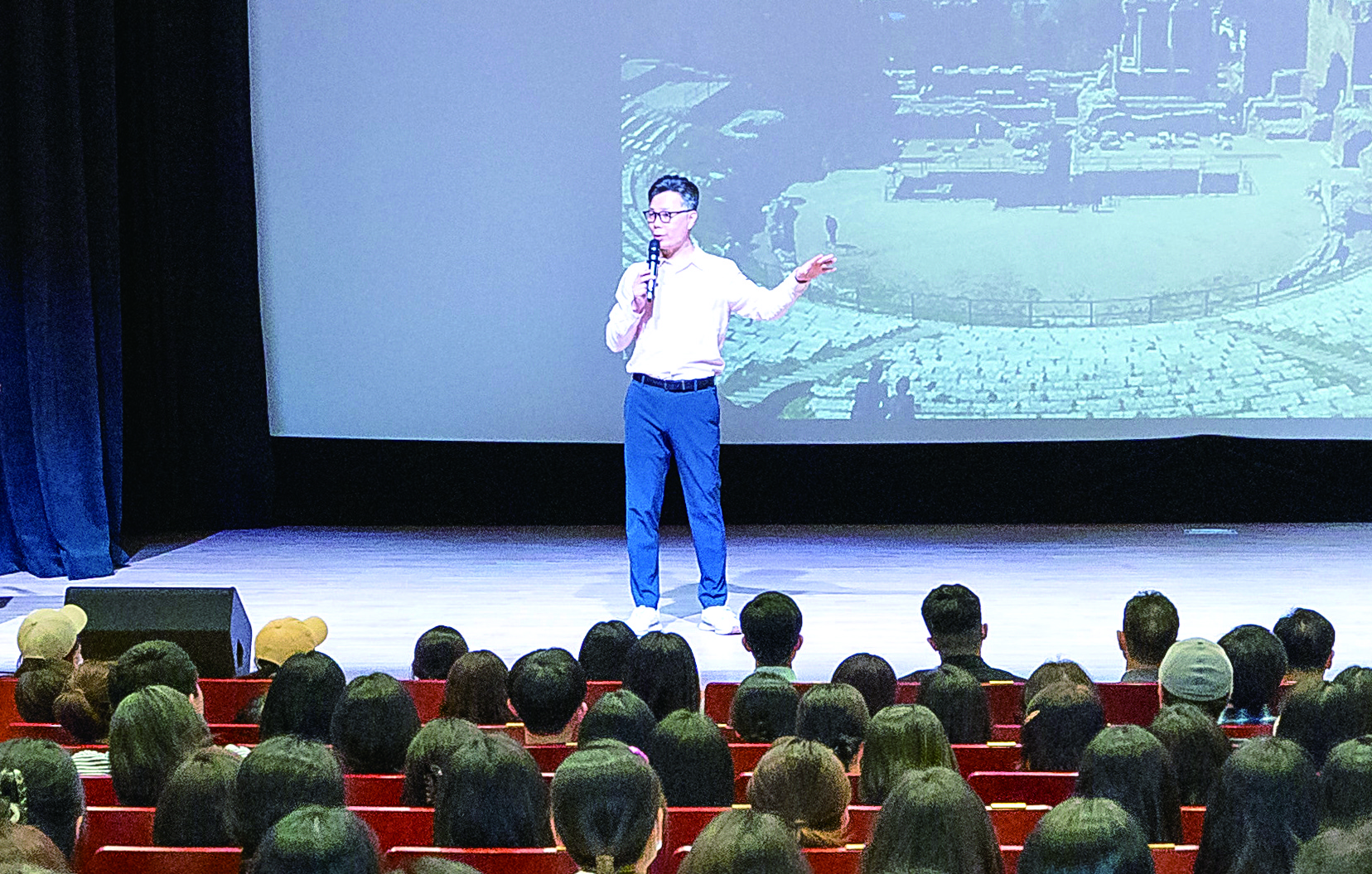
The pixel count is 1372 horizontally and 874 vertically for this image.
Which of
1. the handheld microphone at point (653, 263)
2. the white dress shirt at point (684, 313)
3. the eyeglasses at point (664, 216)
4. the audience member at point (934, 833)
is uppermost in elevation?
the eyeglasses at point (664, 216)

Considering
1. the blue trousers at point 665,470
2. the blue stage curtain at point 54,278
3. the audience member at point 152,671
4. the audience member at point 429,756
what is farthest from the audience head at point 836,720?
the blue stage curtain at point 54,278

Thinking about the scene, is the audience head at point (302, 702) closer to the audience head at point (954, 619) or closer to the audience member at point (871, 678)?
the audience member at point (871, 678)

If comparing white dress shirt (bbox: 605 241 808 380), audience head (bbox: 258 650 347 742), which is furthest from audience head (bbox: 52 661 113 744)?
white dress shirt (bbox: 605 241 808 380)

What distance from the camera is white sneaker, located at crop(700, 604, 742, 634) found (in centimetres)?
501

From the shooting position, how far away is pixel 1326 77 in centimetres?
705

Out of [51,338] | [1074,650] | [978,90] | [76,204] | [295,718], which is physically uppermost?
[978,90]

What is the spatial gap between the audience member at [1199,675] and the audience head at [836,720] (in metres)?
0.68

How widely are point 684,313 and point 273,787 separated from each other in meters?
3.20

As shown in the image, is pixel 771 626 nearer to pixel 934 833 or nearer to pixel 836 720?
pixel 836 720

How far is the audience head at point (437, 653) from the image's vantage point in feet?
11.3

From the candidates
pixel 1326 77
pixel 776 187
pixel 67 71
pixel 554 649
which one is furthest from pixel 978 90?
pixel 554 649

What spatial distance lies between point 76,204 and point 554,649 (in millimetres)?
4429

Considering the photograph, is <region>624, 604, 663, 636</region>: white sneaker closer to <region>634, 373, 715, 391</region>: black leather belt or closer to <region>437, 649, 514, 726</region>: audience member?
<region>634, 373, 715, 391</region>: black leather belt

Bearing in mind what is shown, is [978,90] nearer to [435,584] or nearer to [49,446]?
[435,584]
